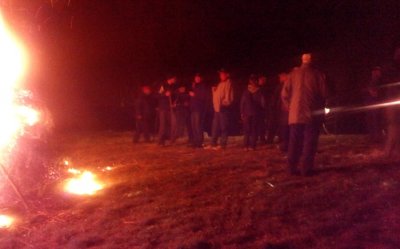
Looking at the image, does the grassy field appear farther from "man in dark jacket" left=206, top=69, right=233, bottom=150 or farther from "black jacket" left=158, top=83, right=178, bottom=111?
"black jacket" left=158, top=83, right=178, bottom=111

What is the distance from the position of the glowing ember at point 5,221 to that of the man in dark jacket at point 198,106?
653 centimetres

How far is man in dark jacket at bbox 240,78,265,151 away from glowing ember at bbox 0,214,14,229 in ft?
20.9

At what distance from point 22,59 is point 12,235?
12.9 feet

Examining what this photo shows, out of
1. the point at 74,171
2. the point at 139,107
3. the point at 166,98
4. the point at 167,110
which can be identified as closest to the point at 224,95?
the point at 166,98

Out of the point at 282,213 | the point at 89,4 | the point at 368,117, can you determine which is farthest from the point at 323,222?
the point at 89,4

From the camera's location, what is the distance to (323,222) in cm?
643

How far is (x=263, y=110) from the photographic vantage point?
13.5 m

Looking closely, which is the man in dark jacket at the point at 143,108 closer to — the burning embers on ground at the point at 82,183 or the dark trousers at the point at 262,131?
the dark trousers at the point at 262,131

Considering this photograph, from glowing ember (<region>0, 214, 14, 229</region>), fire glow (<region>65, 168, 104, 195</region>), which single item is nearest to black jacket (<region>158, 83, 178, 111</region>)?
fire glow (<region>65, 168, 104, 195</region>)

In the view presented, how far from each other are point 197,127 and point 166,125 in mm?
1703

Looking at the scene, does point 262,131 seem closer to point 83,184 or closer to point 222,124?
point 222,124

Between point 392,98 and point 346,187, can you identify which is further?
point 392,98

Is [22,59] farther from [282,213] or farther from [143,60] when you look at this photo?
[143,60]

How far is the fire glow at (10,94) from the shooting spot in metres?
9.11
